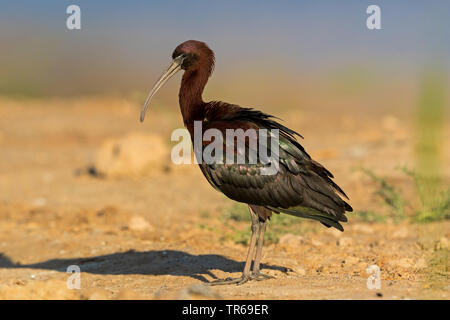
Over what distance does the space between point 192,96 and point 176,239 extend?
3.10 m

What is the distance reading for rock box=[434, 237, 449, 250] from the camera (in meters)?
8.34

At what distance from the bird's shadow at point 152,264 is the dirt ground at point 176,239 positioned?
0.05ft

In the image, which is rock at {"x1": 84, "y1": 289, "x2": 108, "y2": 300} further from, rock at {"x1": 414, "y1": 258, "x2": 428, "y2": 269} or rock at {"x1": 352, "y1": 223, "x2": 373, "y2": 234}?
rock at {"x1": 352, "y1": 223, "x2": 373, "y2": 234}

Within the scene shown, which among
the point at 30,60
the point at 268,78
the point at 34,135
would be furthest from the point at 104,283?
the point at 30,60

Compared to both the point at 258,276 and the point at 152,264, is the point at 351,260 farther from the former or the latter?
the point at 152,264

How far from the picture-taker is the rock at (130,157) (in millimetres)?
14922

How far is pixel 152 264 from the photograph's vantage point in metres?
8.21

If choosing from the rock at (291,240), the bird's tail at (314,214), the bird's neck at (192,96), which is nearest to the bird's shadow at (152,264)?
the bird's tail at (314,214)

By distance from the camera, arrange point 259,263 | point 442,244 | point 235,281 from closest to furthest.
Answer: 1. point 235,281
2. point 259,263
3. point 442,244

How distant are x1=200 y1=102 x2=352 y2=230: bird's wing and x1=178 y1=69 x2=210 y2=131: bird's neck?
334mm

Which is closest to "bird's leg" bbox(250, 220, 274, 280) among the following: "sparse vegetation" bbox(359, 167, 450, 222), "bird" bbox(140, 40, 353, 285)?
"bird" bbox(140, 40, 353, 285)

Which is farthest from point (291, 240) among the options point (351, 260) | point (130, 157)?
point (130, 157)
